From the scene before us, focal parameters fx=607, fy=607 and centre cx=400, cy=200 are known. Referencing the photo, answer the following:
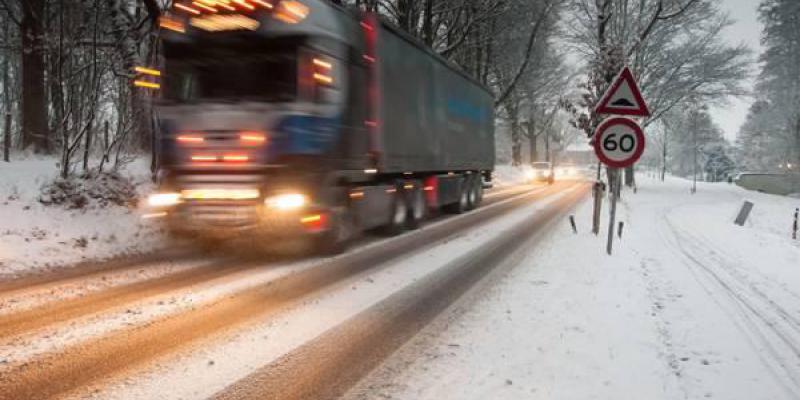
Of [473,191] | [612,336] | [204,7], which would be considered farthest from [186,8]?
[473,191]

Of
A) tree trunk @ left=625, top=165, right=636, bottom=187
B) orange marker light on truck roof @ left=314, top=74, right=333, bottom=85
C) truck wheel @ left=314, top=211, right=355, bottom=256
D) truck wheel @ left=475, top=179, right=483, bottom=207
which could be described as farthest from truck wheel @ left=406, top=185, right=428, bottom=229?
tree trunk @ left=625, top=165, right=636, bottom=187

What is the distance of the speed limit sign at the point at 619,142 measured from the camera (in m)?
8.95

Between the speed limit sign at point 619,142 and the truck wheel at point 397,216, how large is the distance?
14.3 feet

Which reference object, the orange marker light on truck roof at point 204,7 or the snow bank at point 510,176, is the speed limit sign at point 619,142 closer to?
the orange marker light on truck roof at point 204,7

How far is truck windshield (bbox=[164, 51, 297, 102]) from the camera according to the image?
8.41 m

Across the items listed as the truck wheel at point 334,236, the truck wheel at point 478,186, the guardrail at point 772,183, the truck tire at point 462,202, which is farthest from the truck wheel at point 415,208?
the guardrail at point 772,183

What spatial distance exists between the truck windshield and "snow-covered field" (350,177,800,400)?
3.99m

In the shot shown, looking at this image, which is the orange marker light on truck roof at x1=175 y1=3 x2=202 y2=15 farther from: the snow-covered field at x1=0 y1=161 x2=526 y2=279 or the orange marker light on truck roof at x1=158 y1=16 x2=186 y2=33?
the snow-covered field at x1=0 y1=161 x2=526 y2=279

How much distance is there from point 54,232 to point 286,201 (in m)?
4.08

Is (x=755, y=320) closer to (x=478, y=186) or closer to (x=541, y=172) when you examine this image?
(x=478, y=186)

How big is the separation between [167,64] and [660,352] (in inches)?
303

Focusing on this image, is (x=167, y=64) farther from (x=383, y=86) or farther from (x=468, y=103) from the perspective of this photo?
(x=468, y=103)

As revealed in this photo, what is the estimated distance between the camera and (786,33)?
4216cm

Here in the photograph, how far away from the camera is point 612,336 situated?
5020mm
